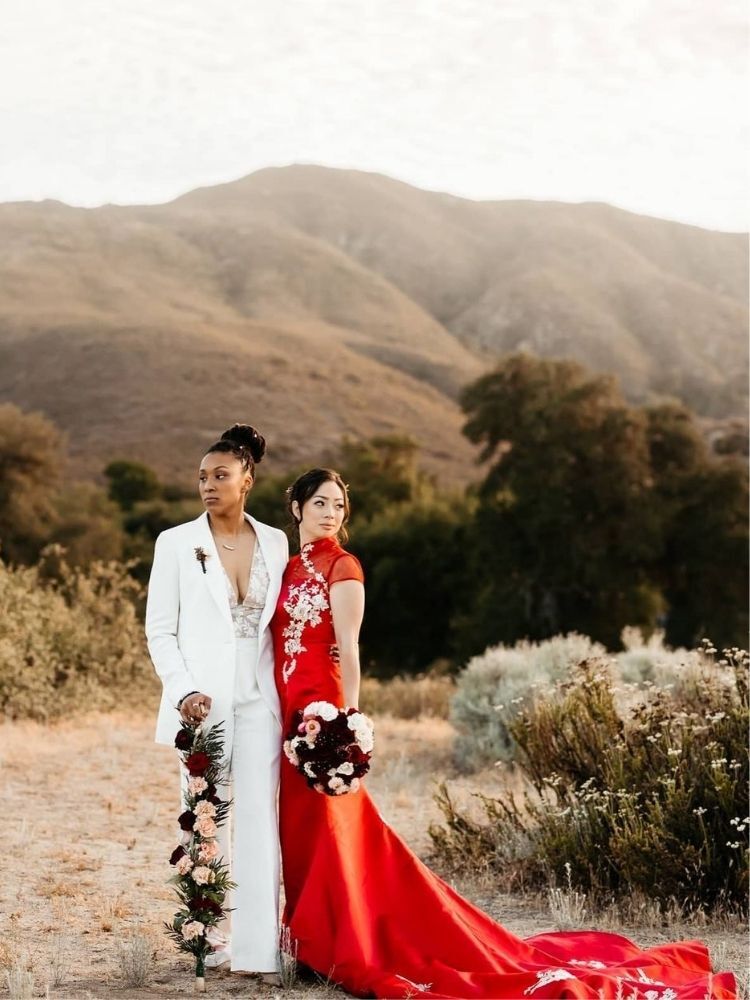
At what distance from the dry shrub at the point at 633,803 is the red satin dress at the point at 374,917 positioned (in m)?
1.05

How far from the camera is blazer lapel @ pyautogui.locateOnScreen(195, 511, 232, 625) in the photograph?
512 centimetres

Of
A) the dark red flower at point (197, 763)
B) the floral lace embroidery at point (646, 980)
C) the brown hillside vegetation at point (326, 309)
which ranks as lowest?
the floral lace embroidery at point (646, 980)

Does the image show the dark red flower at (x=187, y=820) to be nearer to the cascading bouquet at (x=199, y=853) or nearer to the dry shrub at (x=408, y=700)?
the cascading bouquet at (x=199, y=853)

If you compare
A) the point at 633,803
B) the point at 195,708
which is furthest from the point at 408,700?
the point at 195,708

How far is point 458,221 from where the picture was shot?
480ft

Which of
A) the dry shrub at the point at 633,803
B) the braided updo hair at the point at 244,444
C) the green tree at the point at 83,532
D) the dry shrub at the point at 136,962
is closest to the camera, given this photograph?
the dry shrub at the point at 136,962

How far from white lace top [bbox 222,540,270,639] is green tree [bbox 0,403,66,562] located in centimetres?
2636

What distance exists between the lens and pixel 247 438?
5.42 m

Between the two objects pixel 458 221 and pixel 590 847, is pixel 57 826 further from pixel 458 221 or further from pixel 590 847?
pixel 458 221

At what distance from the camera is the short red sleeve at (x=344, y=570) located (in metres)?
5.21

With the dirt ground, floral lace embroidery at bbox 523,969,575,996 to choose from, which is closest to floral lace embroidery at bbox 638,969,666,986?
floral lace embroidery at bbox 523,969,575,996

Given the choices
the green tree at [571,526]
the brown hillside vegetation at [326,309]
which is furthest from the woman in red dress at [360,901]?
the brown hillside vegetation at [326,309]

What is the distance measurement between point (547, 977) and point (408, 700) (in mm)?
13113

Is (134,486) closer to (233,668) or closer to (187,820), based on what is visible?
(233,668)
